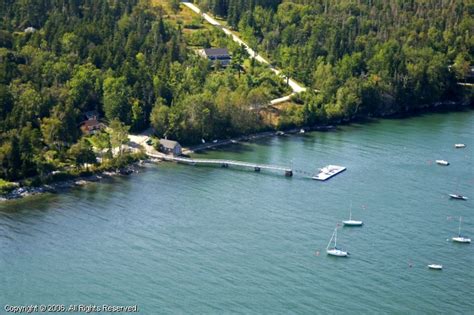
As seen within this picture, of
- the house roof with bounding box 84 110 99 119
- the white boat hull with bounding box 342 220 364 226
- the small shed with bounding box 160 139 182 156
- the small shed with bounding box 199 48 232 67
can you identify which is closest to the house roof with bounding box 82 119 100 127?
the house roof with bounding box 84 110 99 119

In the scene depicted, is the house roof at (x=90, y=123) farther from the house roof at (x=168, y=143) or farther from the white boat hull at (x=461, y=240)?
the white boat hull at (x=461, y=240)

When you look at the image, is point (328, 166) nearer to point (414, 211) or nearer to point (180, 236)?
point (414, 211)

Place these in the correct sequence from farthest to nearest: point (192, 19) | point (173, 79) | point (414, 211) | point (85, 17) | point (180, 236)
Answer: point (192, 19), point (85, 17), point (173, 79), point (414, 211), point (180, 236)

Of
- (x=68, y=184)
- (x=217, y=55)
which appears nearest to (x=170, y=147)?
(x=68, y=184)

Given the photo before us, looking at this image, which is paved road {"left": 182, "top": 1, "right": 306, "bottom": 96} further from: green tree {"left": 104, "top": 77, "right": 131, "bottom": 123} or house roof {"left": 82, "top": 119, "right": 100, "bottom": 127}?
house roof {"left": 82, "top": 119, "right": 100, "bottom": 127}

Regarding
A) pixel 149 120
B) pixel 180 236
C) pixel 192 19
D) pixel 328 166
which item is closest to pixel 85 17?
pixel 192 19
